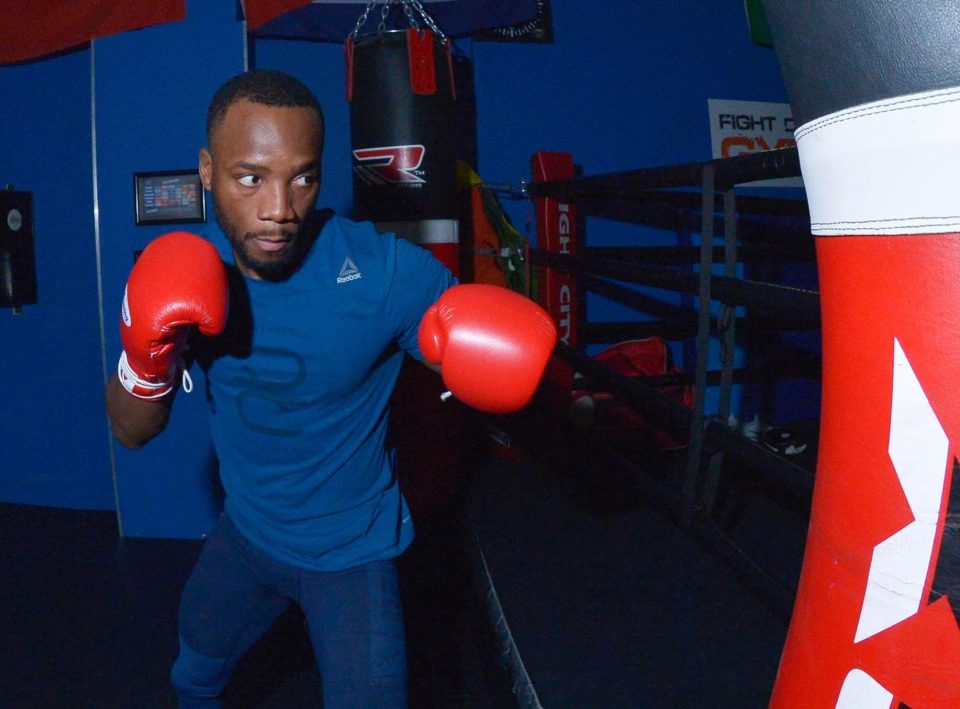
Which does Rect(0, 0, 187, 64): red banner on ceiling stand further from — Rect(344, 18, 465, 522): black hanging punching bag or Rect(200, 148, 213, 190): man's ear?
Rect(200, 148, 213, 190): man's ear

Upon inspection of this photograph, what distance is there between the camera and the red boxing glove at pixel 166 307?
1.14 meters

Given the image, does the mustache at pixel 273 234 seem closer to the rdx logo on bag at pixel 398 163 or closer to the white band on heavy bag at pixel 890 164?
the white band on heavy bag at pixel 890 164

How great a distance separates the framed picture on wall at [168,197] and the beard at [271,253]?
1663 millimetres

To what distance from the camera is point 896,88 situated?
0.58m

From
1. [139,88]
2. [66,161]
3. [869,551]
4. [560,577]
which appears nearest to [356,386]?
[560,577]

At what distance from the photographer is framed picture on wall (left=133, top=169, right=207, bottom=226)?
2.79 meters

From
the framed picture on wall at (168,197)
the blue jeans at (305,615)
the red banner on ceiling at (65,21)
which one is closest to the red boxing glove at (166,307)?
the blue jeans at (305,615)

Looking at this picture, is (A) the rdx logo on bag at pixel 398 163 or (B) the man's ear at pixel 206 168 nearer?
(B) the man's ear at pixel 206 168

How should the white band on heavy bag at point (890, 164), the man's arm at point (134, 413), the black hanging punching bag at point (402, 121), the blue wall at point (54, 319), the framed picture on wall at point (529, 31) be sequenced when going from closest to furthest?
the white band on heavy bag at point (890, 164)
the man's arm at point (134, 413)
the black hanging punching bag at point (402, 121)
the blue wall at point (54, 319)
the framed picture on wall at point (529, 31)

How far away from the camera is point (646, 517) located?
2025 millimetres

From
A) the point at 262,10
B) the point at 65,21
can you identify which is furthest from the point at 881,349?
the point at 65,21

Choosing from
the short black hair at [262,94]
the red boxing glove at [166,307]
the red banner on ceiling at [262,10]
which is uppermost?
the red banner on ceiling at [262,10]

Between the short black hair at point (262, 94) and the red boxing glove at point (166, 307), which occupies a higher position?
the short black hair at point (262, 94)

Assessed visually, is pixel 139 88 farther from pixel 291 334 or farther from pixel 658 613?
pixel 658 613
